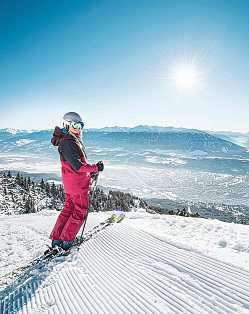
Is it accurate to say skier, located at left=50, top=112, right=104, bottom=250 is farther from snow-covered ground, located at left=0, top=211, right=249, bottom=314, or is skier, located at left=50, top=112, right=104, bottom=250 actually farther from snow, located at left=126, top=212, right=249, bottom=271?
snow, located at left=126, top=212, right=249, bottom=271

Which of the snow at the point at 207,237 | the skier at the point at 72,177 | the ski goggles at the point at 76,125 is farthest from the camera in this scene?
the ski goggles at the point at 76,125

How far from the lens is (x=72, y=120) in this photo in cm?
658

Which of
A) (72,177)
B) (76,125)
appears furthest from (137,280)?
(76,125)

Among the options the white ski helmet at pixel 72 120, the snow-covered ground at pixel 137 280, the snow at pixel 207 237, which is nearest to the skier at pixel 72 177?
the white ski helmet at pixel 72 120

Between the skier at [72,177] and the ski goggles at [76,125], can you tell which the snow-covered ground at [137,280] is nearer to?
the skier at [72,177]

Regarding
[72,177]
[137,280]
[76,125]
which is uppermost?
[76,125]

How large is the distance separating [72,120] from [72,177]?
3.73 feet

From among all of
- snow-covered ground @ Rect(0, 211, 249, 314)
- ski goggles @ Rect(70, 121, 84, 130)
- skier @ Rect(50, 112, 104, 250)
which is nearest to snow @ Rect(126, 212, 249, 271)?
snow-covered ground @ Rect(0, 211, 249, 314)

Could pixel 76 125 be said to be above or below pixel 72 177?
above

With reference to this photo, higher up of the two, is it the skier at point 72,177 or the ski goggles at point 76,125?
the ski goggles at point 76,125

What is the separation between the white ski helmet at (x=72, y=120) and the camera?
6.57 m

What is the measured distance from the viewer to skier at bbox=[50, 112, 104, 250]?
6.31 metres

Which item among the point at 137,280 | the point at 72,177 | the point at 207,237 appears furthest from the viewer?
the point at 207,237

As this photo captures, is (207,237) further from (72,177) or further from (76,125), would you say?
(76,125)
